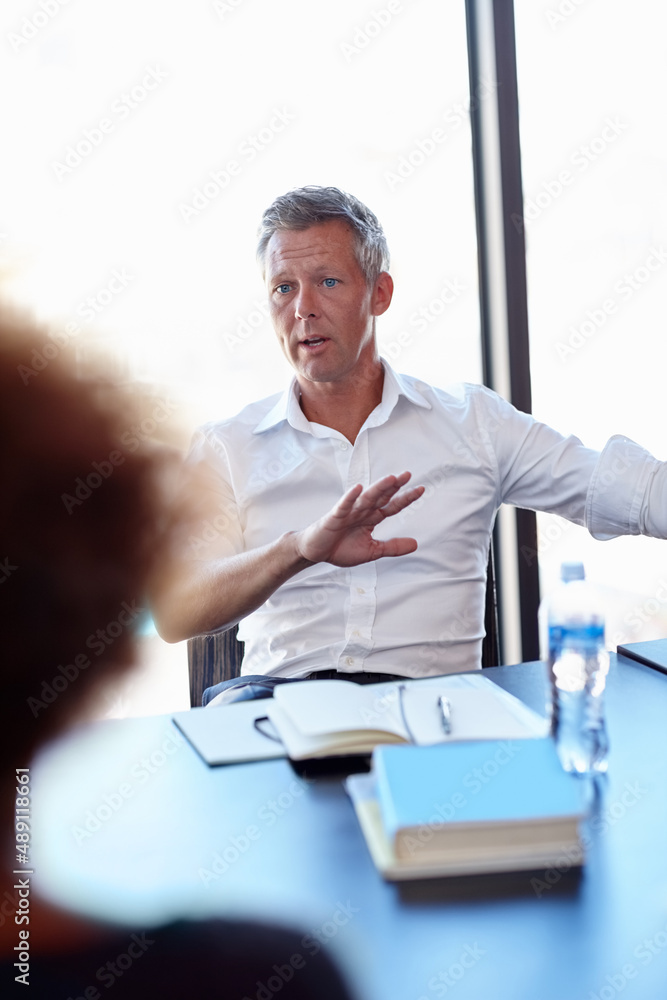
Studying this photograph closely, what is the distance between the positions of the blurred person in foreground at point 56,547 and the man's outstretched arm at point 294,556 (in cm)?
68

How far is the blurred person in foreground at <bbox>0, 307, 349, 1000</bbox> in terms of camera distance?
0.26 metres

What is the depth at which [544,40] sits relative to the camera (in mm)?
2322

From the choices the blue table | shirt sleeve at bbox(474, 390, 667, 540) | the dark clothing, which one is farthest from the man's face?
the dark clothing

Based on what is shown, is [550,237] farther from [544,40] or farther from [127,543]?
[127,543]

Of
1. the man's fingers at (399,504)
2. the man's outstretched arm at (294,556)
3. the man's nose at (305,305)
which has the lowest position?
the man's outstretched arm at (294,556)

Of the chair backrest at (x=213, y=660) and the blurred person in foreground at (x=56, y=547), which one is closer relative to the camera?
the blurred person in foreground at (x=56, y=547)

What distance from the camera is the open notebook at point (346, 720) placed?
0.90 m

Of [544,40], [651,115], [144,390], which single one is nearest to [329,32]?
[544,40]

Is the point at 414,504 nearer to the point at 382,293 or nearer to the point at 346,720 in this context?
the point at 382,293

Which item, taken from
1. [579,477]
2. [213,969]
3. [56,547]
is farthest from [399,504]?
[56,547]

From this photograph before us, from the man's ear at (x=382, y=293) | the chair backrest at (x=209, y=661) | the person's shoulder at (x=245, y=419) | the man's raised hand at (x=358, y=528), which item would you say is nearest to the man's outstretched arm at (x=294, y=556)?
the man's raised hand at (x=358, y=528)

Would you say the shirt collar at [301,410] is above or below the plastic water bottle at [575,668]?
above

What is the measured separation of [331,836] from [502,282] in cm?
187

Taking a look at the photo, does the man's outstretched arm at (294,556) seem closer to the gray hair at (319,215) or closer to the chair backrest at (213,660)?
the chair backrest at (213,660)
